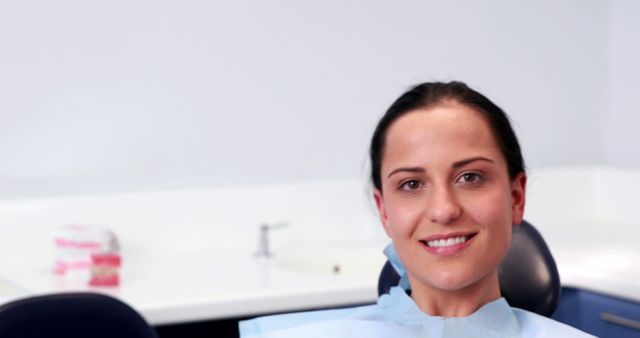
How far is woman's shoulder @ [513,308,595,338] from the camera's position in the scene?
5.99ft

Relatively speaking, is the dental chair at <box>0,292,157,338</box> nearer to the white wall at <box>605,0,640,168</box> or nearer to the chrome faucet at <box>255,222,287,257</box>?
the chrome faucet at <box>255,222,287,257</box>

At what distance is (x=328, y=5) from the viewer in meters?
3.51

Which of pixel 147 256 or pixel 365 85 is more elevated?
pixel 365 85

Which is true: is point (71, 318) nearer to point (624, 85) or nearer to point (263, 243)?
point (263, 243)

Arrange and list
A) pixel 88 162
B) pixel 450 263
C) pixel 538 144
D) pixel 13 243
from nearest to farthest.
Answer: pixel 450 263, pixel 13 243, pixel 88 162, pixel 538 144

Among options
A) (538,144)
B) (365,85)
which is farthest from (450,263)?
(538,144)

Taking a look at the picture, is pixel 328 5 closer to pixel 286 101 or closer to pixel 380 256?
pixel 286 101

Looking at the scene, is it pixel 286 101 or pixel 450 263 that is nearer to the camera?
pixel 450 263

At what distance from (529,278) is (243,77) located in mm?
1509

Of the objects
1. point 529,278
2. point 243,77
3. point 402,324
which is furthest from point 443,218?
point 243,77

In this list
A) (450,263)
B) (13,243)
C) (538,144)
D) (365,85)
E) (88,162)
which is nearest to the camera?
(450,263)

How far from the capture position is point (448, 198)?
170 centimetres

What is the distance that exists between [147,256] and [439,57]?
41.6 inches

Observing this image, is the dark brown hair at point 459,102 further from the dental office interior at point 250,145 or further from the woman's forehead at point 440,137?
the dental office interior at point 250,145
